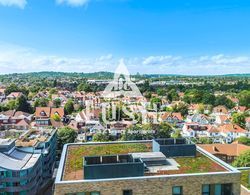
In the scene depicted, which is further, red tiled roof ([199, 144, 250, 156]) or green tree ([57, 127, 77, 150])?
green tree ([57, 127, 77, 150])

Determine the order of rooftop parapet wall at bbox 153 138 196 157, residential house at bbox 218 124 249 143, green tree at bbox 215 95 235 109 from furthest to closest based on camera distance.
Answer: green tree at bbox 215 95 235 109 < residential house at bbox 218 124 249 143 < rooftop parapet wall at bbox 153 138 196 157

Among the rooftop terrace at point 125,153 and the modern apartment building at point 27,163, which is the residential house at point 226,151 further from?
the rooftop terrace at point 125,153

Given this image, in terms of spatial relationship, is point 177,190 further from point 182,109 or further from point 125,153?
point 182,109

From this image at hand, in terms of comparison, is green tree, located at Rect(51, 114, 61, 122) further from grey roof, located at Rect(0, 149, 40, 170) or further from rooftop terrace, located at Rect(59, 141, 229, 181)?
rooftop terrace, located at Rect(59, 141, 229, 181)

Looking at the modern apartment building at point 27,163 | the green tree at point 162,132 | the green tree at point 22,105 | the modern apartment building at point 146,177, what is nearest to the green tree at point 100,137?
the green tree at point 162,132

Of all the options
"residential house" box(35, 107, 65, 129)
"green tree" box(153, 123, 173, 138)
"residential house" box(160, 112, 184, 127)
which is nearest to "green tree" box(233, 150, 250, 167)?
"green tree" box(153, 123, 173, 138)

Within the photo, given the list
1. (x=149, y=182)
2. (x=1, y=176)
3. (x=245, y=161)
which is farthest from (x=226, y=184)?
(x=1, y=176)

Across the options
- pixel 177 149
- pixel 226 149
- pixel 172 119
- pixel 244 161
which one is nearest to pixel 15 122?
pixel 172 119
